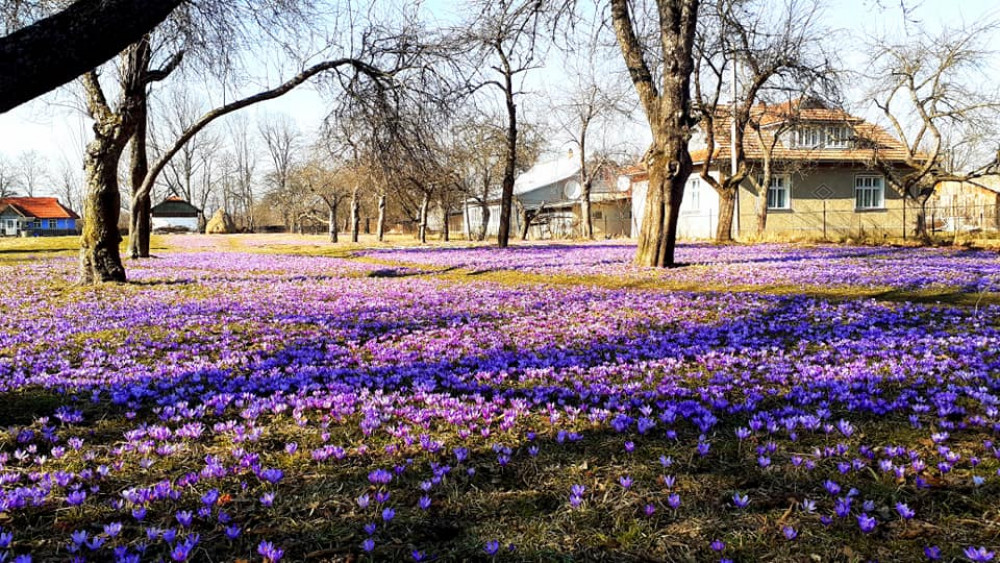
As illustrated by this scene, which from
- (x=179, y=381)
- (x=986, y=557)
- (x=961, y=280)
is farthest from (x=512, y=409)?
(x=961, y=280)

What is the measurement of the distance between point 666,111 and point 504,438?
37.9 ft

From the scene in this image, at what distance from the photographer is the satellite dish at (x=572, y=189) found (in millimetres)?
65062

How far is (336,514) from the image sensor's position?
250 centimetres

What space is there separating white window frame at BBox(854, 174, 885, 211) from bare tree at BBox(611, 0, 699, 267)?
30.0 meters

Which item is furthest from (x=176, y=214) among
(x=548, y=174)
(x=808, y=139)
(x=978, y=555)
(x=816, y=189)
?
(x=978, y=555)

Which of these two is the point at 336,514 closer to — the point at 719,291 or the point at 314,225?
the point at 719,291

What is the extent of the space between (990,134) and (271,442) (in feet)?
118

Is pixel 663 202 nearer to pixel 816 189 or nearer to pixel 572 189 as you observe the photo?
pixel 816 189

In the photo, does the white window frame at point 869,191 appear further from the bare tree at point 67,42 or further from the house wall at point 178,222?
the house wall at point 178,222

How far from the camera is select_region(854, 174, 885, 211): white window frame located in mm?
37719

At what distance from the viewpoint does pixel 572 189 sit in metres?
65.6

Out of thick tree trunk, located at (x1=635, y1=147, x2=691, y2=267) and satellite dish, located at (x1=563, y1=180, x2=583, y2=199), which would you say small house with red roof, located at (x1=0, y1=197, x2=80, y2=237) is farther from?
thick tree trunk, located at (x1=635, y1=147, x2=691, y2=267)

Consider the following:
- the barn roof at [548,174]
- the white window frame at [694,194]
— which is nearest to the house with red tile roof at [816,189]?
the white window frame at [694,194]

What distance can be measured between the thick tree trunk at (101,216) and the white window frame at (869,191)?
40136 mm
